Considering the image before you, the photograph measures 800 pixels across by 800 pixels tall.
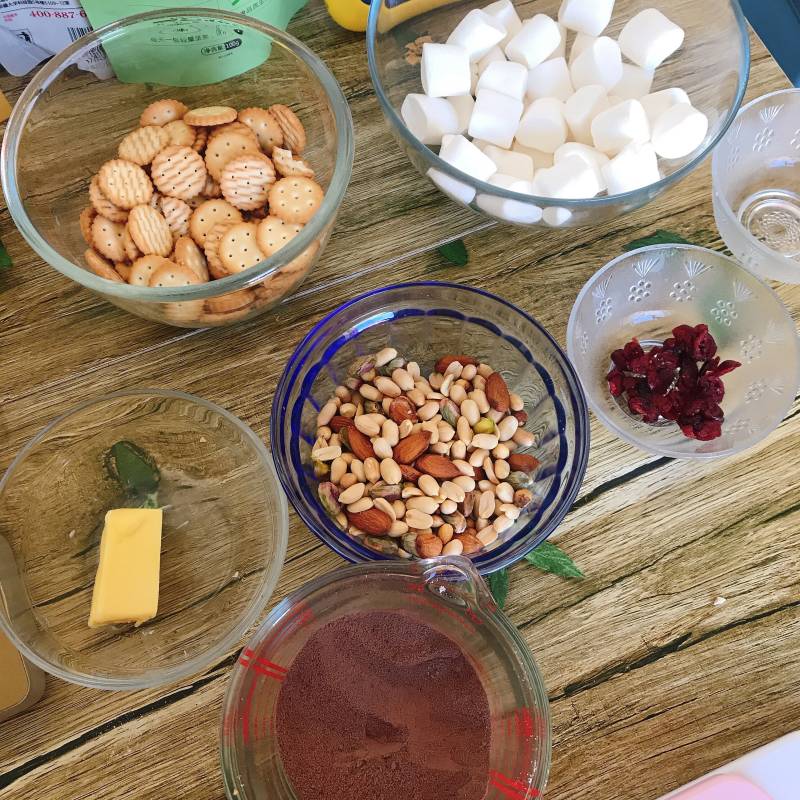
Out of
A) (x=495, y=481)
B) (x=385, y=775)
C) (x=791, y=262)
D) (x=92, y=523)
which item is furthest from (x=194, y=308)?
(x=791, y=262)

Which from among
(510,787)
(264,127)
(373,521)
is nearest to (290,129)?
(264,127)

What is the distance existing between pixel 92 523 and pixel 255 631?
8.1 inches

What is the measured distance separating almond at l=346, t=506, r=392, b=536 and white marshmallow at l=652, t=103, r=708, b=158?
52 cm

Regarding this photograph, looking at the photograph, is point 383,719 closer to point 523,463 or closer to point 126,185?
point 523,463

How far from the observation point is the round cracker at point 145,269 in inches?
32.7

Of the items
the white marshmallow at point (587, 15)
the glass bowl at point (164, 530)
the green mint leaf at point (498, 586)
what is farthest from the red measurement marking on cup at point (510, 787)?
the white marshmallow at point (587, 15)

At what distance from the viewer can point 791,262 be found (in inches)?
37.2

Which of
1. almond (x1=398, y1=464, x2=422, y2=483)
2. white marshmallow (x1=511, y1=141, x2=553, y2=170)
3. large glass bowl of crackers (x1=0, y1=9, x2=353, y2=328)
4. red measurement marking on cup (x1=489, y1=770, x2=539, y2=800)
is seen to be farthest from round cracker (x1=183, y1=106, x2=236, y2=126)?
red measurement marking on cup (x1=489, y1=770, x2=539, y2=800)

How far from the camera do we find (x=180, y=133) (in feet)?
2.97

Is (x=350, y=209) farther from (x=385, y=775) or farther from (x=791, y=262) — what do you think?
(x=385, y=775)

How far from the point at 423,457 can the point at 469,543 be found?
10 centimetres

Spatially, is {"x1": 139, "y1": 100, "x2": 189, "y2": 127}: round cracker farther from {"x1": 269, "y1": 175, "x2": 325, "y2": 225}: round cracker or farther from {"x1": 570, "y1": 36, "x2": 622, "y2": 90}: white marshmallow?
{"x1": 570, "y1": 36, "x2": 622, "y2": 90}: white marshmallow

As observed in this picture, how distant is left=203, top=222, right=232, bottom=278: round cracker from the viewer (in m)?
0.85

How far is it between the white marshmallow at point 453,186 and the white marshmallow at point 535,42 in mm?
187
